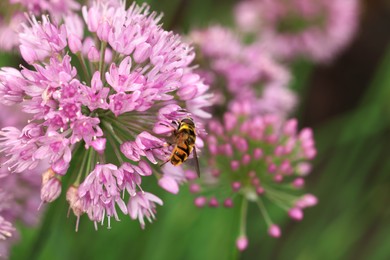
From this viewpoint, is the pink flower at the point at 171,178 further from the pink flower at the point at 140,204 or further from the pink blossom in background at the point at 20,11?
the pink blossom in background at the point at 20,11

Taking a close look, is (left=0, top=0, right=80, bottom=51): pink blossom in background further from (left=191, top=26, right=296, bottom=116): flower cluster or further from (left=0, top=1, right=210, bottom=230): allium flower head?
(left=191, top=26, right=296, bottom=116): flower cluster

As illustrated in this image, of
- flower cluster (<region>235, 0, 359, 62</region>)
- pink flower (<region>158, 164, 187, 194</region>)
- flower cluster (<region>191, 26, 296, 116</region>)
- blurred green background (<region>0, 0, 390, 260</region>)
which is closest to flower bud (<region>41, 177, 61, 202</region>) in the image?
blurred green background (<region>0, 0, 390, 260</region>)

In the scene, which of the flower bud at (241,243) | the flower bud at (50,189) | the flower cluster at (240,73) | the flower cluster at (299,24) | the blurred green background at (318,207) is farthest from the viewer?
the flower cluster at (299,24)

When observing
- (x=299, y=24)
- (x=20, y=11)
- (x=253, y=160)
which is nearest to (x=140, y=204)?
(x=253, y=160)

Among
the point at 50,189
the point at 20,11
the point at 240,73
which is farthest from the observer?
the point at 240,73

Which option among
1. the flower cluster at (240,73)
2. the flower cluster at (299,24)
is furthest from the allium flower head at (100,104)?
the flower cluster at (299,24)

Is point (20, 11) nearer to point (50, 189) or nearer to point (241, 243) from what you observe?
point (50, 189)
